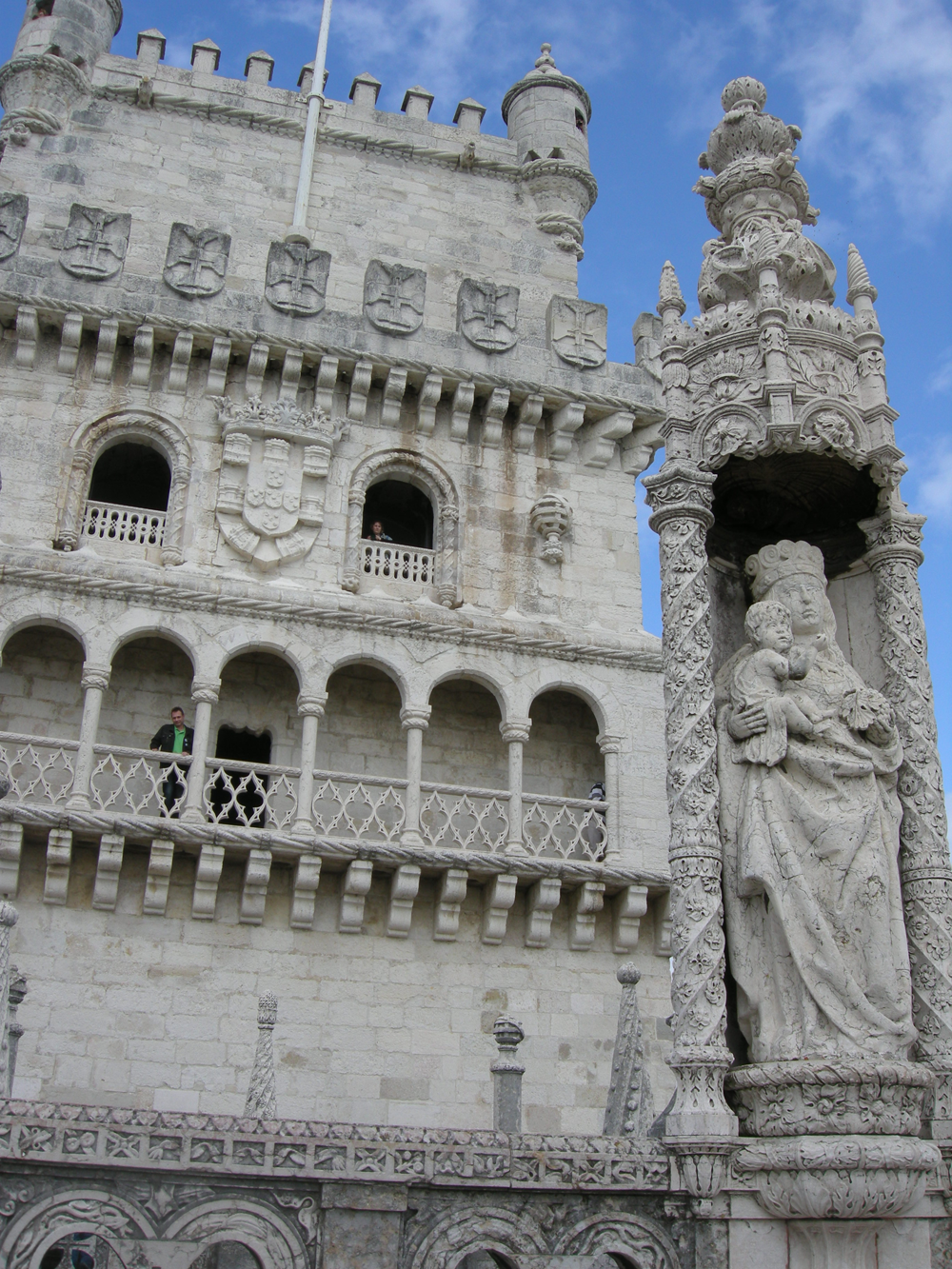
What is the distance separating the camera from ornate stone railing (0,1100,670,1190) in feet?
15.0

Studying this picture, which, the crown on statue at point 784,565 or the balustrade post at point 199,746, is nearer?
the crown on statue at point 784,565

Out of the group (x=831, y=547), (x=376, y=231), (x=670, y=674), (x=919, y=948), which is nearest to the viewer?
(x=919, y=948)

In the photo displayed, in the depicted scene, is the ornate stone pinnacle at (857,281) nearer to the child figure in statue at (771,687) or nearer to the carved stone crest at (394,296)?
the child figure in statue at (771,687)

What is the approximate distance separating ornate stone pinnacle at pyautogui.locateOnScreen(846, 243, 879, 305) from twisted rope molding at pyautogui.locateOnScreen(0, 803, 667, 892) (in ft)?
32.6

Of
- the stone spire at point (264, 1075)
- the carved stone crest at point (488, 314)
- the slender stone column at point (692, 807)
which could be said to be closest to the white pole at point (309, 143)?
the carved stone crest at point (488, 314)

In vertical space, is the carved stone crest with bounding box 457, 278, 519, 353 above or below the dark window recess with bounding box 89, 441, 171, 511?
above

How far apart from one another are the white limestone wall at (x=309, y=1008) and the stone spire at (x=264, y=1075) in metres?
2.71

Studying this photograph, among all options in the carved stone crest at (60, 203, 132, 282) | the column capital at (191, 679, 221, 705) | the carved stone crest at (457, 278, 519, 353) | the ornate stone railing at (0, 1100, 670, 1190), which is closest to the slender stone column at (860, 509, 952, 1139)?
the ornate stone railing at (0, 1100, 670, 1190)

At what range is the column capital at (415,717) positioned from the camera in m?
16.1

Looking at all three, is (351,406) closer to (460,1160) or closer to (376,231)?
(376,231)

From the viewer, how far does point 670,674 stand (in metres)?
6.09

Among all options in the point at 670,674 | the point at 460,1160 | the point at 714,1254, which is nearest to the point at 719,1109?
the point at 714,1254

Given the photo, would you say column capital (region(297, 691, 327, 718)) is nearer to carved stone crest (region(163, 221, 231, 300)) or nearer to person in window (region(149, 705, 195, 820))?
person in window (region(149, 705, 195, 820))

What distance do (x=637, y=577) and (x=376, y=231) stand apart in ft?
24.7
